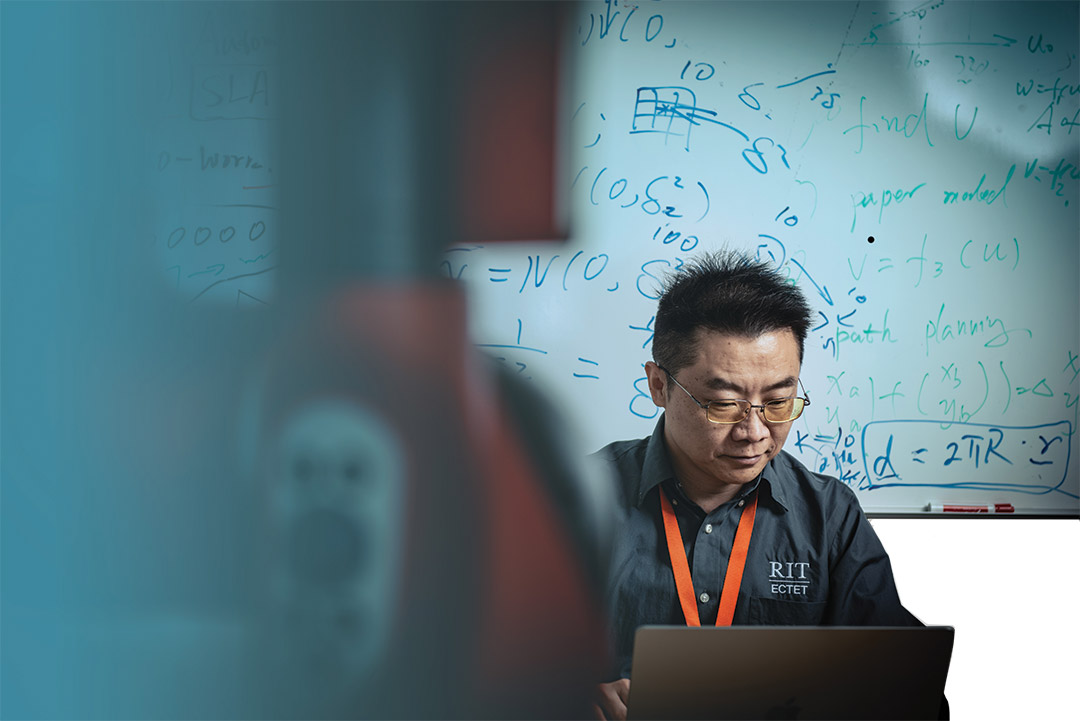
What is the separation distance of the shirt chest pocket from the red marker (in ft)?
1.66

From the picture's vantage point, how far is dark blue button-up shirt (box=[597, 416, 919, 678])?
1.61 m

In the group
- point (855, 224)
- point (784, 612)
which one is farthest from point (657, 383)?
point (855, 224)

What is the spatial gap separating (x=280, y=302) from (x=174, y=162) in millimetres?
389

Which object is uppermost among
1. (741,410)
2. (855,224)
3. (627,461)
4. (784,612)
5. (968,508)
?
(855,224)

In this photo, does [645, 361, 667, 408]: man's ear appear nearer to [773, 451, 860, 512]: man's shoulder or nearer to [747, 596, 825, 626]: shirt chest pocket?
[773, 451, 860, 512]: man's shoulder

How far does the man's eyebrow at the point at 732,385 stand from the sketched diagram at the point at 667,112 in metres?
0.62

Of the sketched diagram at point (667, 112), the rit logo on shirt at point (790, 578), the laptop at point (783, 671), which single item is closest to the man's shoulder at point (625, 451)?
the rit logo on shirt at point (790, 578)

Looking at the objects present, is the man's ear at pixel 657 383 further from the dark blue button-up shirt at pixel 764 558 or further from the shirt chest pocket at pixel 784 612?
the shirt chest pocket at pixel 784 612

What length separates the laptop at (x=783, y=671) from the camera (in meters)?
0.94

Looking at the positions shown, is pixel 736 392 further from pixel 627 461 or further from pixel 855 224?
pixel 855 224

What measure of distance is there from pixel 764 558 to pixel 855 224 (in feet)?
2.71

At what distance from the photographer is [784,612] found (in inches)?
63.7

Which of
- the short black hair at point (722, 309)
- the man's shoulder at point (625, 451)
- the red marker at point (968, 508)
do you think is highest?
the short black hair at point (722, 309)

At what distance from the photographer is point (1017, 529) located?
6.39ft
